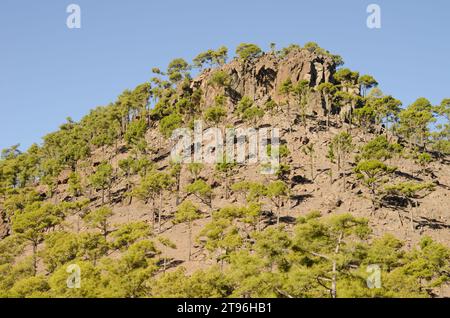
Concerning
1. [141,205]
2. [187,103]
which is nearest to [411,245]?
[141,205]

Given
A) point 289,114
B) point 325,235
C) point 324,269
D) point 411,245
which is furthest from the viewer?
point 289,114

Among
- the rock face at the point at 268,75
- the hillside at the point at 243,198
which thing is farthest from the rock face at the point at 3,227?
the rock face at the point at 268,75

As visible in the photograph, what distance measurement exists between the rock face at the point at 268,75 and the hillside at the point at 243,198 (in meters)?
0.51

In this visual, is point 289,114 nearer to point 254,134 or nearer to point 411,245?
point 254,134

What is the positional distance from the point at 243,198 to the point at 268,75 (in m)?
54.1

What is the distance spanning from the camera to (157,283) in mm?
46969

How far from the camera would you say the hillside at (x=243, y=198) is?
43.7 m

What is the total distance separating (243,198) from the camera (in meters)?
88.5

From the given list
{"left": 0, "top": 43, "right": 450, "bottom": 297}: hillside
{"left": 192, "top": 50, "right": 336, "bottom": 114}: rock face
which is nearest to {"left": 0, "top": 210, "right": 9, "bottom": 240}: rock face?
{"left": 0, "top": 43, "right": 450, "bottom": 297}: hillside

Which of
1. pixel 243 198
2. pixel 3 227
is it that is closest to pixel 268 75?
pixel 243 198
